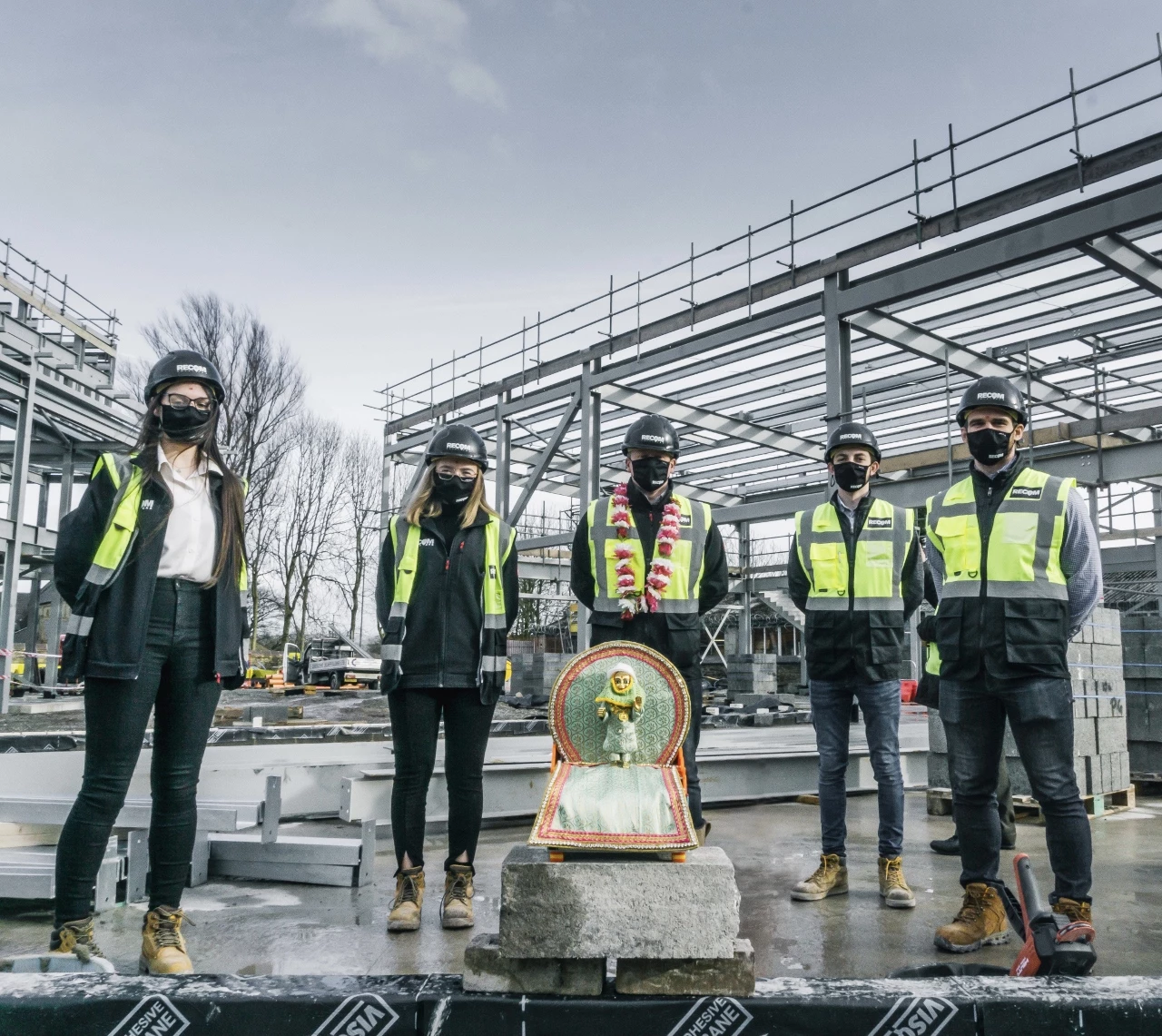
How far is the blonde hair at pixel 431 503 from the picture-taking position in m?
3.94

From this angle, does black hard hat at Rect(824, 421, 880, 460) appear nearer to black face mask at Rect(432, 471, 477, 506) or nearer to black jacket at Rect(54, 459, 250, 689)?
black face mask at Rect(432, 471, 477, 506)

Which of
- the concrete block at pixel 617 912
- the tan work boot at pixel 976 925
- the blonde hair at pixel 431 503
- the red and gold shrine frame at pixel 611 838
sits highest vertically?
the blonde hair at pixel 431 503

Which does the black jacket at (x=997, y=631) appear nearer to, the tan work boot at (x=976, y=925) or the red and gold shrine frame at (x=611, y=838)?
the tan work boot at (x=976, y=925)

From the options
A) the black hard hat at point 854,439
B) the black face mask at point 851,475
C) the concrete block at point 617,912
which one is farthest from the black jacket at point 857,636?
the concrete block at point 617,912

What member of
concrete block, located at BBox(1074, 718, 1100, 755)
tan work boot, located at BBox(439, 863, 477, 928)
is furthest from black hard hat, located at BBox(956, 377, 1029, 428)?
concrete block, located at BBox(1074, 718, 1100, 755)

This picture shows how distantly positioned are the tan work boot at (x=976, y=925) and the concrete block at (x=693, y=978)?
4.61 ft

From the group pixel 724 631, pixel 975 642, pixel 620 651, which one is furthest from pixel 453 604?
pixel 724 631

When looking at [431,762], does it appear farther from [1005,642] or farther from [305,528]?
[305,528]

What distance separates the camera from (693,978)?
8.06 ft

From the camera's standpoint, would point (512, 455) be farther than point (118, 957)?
Yes

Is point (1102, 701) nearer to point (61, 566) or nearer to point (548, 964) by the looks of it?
point (548, 964)

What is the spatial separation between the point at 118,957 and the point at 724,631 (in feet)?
111

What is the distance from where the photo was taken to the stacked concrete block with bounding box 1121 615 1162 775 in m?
8.05

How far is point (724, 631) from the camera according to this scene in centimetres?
3609
